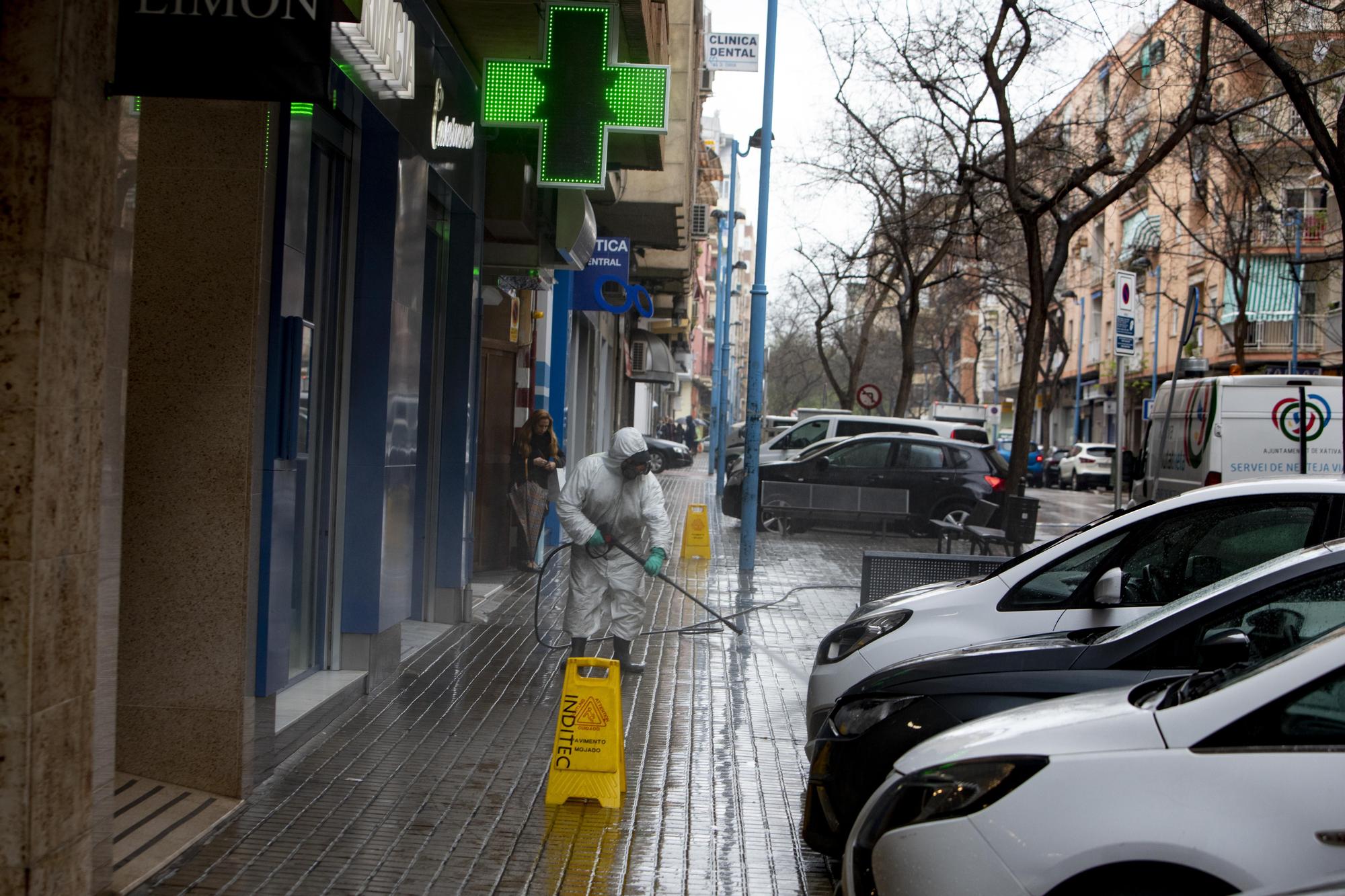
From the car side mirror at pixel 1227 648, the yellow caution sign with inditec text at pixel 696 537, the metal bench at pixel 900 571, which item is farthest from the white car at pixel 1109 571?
the yellow caution sign with inditec text at pixel 696 537

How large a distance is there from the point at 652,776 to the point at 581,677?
2.86ft

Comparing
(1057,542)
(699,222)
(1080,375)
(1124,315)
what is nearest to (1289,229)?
(699,222)

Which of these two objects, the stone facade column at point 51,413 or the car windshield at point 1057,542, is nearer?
the stone facade column at point 51,413

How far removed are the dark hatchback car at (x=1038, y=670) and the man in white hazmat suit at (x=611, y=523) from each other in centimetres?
390

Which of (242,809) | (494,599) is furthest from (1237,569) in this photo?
(494,599)

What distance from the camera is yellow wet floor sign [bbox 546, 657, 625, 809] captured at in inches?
231

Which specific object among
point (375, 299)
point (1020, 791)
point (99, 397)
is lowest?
point (1020, 791)

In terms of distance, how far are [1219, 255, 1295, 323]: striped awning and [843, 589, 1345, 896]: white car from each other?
44248 mm

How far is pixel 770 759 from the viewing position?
700 cm

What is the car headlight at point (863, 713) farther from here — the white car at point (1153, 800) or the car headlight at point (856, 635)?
the car headlight at point (856, 635)

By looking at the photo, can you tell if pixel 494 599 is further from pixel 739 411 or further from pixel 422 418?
pixel 739 411

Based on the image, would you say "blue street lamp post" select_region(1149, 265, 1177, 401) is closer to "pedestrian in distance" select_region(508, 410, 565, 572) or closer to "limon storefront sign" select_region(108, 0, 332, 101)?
"pedestrian in distance" select_region(508, 410, 565, 572)

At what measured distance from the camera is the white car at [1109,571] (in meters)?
6.09

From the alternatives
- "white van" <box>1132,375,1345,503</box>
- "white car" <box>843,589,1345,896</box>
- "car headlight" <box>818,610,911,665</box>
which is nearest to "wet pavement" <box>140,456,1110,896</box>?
"car headlight" <box>818,610,911,665</box>
